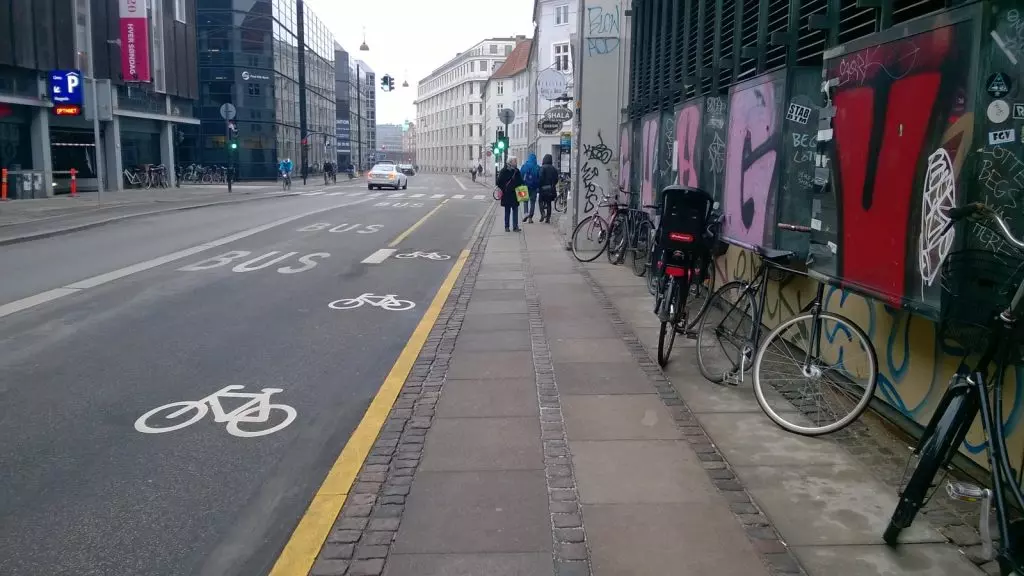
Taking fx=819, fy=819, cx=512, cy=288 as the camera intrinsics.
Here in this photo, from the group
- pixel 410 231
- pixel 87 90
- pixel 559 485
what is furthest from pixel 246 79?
pixel 559 485

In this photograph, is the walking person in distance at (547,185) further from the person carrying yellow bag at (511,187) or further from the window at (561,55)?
the window at (561,55)

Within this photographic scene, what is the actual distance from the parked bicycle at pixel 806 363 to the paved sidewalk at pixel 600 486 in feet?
0.62

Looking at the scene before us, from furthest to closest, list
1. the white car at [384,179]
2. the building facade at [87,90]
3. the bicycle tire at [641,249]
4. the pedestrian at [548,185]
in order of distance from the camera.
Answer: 1. the white car at [384,179]
2. the building facade at [87,90]
3. the pedestrian at [548,185]
4. the bicycle tire at [641,249]

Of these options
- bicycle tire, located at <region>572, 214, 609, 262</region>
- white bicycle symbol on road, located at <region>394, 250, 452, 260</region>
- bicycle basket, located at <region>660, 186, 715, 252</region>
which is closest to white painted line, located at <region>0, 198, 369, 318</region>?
white bicycle symbol on road, located at <region>394, 250, 452, 260</region>

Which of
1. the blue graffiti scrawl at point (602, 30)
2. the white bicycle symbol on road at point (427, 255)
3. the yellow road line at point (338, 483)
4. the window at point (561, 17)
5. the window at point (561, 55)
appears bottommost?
the yellow road line at point (338, 483)

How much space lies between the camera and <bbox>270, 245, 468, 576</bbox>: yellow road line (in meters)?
3.57

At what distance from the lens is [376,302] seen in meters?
9.79

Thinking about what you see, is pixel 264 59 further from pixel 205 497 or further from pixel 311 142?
pixel 205 497

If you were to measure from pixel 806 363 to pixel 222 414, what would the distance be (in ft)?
12.6

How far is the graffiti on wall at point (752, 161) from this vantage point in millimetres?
6910

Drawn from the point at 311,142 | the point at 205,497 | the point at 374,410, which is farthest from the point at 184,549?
the point at 311,142

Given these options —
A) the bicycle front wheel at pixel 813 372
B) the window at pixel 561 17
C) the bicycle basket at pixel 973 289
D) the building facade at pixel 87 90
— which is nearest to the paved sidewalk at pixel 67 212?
the building facade at pixel 87 90

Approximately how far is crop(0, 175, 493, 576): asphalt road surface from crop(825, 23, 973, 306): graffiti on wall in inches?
135

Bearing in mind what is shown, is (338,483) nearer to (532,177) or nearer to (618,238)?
(618,238)
